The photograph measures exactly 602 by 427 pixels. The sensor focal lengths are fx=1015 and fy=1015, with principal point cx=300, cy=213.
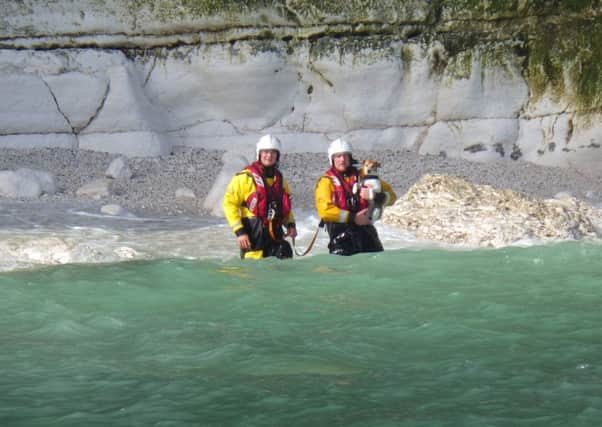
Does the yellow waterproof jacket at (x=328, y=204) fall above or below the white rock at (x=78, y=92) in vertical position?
below

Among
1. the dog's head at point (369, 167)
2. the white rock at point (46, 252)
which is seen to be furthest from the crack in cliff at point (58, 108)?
the dog's head at point (369, 167)

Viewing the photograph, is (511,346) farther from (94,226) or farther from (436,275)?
(94,226)

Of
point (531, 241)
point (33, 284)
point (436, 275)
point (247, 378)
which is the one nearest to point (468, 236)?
point (531, 241)

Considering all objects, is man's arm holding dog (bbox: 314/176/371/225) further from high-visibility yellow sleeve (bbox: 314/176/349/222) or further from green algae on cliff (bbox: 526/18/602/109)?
green algae on cliff (bbox: 526/18/602/109)

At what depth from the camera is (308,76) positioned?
14188 mm

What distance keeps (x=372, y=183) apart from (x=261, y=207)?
0.87m

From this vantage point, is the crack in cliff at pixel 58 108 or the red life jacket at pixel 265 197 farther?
the crack in cliff at pixel 58 108

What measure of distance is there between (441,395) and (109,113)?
10.0m

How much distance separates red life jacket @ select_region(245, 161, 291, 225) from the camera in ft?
25.1

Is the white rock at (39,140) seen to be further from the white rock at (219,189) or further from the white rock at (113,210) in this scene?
the white rock at (113,210)

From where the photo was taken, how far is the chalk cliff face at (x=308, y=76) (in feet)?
45.2

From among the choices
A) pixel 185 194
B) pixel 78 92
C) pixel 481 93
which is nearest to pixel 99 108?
pixel 78 92

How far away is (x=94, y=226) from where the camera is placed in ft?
34.5

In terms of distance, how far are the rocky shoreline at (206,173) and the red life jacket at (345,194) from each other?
12.7 feet
